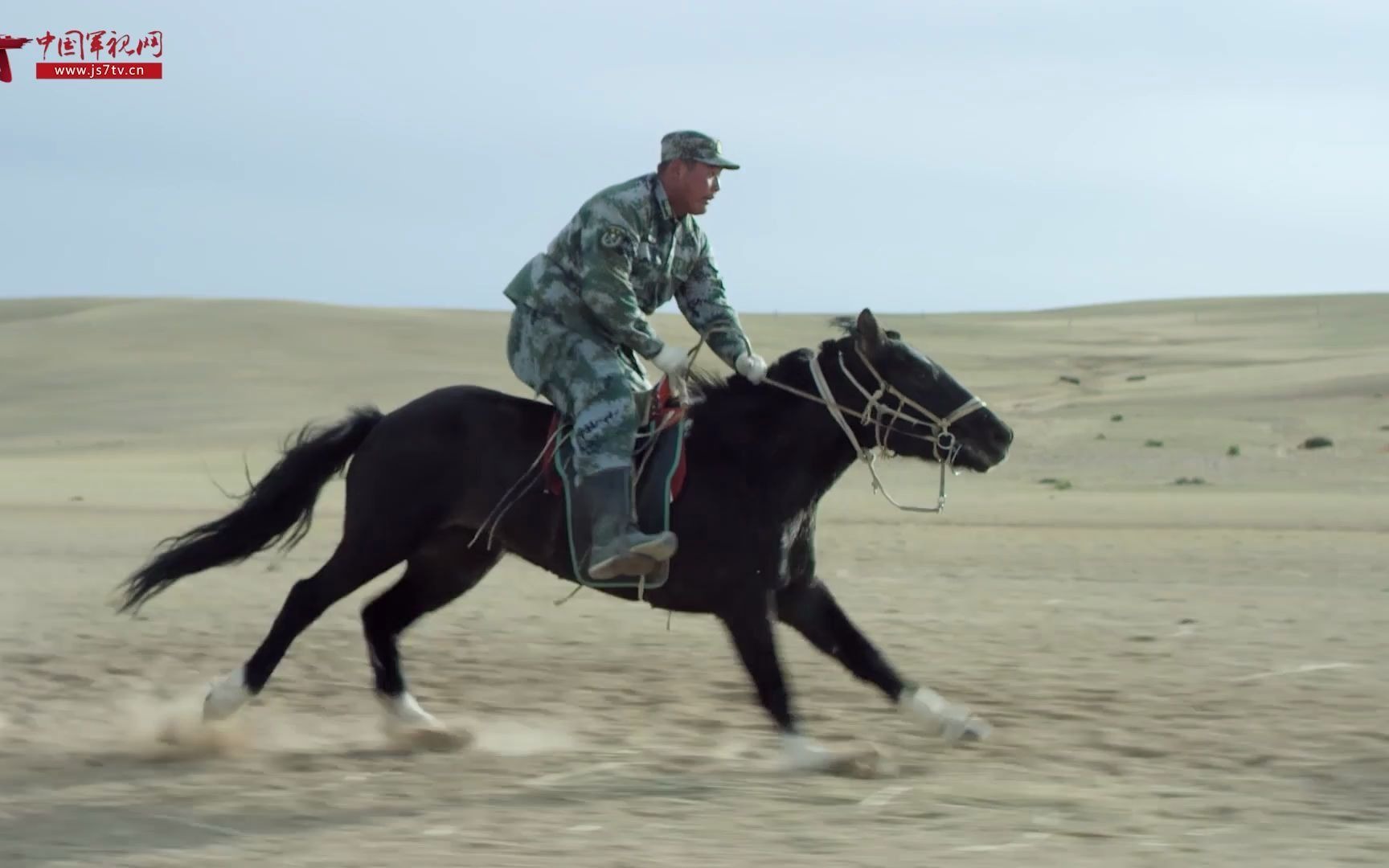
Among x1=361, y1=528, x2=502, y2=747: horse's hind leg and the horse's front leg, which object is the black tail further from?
the horse's front leg

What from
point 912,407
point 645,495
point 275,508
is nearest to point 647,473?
point 645,495

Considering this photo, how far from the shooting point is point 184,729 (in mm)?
7676

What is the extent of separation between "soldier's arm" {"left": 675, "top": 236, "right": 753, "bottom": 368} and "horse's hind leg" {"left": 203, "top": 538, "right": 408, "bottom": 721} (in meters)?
1.67

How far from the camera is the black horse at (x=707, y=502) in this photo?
7.33 metres

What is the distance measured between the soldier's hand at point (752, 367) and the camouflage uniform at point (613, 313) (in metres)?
0.10

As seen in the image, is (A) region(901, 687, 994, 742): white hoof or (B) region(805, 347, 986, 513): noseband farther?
(A) region(901, 687, 994, 742): white hoof

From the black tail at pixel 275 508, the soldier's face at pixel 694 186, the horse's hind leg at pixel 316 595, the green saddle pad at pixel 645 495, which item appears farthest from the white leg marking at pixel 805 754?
the black tail at pixel 275 508

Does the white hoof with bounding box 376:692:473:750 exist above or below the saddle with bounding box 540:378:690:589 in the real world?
below

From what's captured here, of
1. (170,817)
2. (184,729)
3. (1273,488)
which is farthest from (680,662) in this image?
(1273,488)

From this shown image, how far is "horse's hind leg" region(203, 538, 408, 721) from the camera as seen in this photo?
303 inches

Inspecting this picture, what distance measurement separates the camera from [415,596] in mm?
8234

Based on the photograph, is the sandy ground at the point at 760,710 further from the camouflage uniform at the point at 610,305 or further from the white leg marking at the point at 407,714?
the camouflage uniform at the point at 610,305

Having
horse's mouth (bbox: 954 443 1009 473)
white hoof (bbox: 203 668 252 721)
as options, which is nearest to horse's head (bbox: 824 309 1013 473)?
horse's mouth (bbox: 954 443 1009 473)

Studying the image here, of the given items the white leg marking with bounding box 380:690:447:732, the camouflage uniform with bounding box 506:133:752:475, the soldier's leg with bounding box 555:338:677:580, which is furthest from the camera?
the white leg marking with bounding box 380:690:447:732
